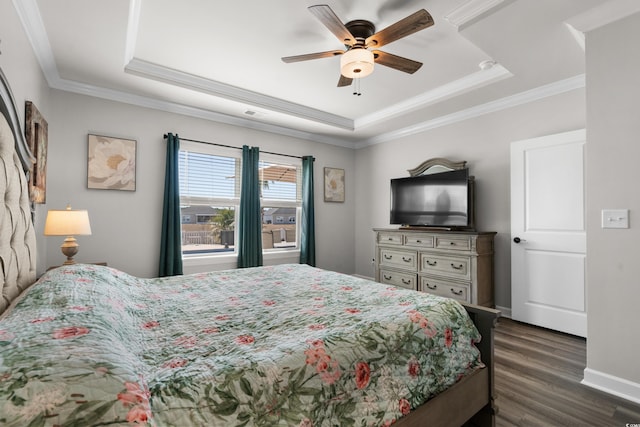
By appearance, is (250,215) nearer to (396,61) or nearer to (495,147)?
(396,61)

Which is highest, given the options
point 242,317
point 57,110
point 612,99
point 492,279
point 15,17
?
point 15,17

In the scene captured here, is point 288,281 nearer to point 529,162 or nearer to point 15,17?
point 15,17

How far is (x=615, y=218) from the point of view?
200cm

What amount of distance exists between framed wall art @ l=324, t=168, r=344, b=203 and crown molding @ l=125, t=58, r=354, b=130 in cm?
89

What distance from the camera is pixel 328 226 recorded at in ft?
17.4

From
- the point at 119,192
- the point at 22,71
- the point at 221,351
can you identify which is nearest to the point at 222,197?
the point at 119,192

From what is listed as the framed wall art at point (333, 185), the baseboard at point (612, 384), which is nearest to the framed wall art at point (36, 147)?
the framed wall art at point (333, 185)

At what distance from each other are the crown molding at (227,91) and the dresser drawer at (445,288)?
2528mm

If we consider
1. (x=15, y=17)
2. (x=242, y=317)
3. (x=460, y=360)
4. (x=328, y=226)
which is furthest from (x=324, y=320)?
(x=328, y=226)

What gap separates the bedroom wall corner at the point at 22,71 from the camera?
182 cm

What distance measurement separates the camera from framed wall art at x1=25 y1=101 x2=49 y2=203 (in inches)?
91.5

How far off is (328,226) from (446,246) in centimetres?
214

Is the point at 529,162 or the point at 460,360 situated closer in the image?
the point at 460,360

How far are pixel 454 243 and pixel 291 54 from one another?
8.77 feet
